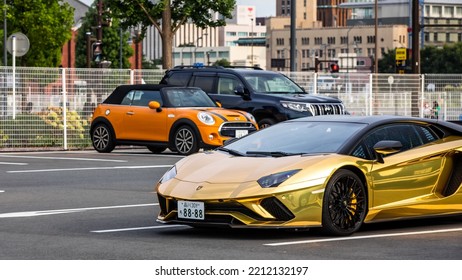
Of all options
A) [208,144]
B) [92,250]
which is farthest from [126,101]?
[92,250]

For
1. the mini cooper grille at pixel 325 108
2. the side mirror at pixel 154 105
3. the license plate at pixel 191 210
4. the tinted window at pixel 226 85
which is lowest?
the license plate at pixel 191 210

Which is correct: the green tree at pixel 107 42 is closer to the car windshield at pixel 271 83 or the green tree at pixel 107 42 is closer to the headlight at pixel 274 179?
the car windshield at pixel 271 83

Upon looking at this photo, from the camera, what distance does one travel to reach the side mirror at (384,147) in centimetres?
1227

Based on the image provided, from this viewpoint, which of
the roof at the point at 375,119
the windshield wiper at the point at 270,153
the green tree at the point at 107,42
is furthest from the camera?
the green tree at the point at 107,42

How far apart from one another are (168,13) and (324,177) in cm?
3025

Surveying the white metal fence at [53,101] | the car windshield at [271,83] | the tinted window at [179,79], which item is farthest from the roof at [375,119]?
the white metal fence at [53,101]

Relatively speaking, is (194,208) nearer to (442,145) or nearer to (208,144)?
(442,145)

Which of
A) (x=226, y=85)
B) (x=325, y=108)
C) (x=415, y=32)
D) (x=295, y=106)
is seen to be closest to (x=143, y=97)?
(x=226, y=85)

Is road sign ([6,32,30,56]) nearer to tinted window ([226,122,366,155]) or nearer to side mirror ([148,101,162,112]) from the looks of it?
side mirror ([148,101,162,112])

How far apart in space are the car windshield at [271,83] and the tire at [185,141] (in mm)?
3163

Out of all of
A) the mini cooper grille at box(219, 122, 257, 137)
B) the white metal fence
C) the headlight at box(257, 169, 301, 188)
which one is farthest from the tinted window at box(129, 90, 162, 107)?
the headlight at box(257, 169, 301, 188)

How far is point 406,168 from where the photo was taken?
12516mm

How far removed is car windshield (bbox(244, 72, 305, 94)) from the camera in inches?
1186
